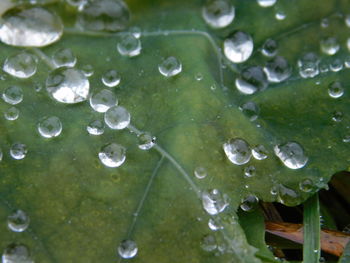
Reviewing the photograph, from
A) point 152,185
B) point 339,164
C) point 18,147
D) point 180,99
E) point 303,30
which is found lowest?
point 18,147

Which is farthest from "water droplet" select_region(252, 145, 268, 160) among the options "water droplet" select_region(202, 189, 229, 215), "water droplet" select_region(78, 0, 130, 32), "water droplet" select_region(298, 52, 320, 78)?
"water droplet" select_region(78, 0, 130, 32)

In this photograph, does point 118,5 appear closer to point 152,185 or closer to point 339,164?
point 152,185

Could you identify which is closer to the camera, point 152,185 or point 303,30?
point 152,185

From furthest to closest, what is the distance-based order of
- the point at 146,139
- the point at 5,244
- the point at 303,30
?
the point at 303,30, the point at 146,139, the point at 5,244

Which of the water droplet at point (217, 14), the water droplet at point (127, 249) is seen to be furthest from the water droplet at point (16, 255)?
the water droplet at point (217, 14)

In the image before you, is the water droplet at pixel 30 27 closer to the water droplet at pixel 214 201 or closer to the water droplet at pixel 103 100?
the water droplet at pixel 103 100

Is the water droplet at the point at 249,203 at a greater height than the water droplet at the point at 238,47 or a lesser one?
lesser

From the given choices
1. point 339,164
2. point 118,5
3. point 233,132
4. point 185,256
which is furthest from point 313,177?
point 118,5

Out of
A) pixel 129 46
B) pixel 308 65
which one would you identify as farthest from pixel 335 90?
pixel 129 46
